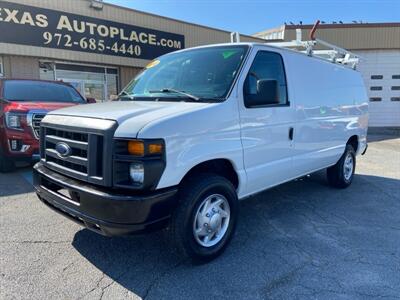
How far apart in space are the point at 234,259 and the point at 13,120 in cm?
493

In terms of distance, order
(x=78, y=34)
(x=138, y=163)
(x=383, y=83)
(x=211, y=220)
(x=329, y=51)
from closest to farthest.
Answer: (x=138, y=163), (x=211, y=220), (x=329, y=51), (x=78, y=34), (x=383, y=83)

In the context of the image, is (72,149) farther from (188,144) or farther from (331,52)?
(331,52)

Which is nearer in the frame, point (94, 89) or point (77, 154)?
point (77, 154)

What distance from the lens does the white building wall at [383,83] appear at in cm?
1736

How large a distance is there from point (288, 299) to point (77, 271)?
6.18 feet

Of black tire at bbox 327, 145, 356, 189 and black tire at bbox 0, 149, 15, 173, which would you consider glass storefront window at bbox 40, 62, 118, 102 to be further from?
black tire at bbox 327, 145, 356, 189

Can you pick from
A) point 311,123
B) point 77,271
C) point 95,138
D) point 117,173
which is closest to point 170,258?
point 77,271

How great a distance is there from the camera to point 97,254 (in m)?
3.43

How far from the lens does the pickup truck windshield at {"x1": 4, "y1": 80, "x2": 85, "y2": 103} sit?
6.97 meters

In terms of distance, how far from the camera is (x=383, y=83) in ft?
57.7

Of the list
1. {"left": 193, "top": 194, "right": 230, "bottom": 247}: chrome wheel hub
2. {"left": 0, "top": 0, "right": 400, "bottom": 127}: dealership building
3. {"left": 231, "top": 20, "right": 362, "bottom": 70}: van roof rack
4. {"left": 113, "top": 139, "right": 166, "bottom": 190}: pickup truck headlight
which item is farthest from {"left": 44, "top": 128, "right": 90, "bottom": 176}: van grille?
{"left": 0, "top": 0, "right": 400, "bottom": 127}: dealership building

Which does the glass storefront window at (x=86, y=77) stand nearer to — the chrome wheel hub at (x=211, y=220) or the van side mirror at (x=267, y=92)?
the van side mirror at (x=267, y=92)

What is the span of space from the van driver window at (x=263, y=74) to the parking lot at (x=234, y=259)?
5.19ft

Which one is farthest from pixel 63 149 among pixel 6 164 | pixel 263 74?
pixel 6 164
